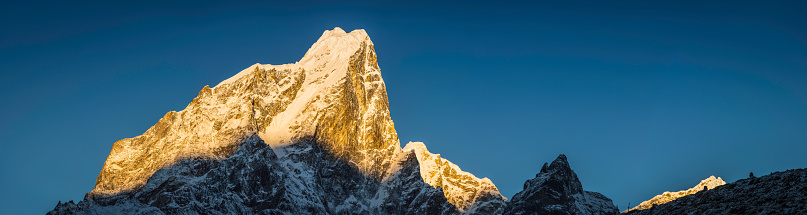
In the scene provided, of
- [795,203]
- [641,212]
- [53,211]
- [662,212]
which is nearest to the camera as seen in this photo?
[795,203]

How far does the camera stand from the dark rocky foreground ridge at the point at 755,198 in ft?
214

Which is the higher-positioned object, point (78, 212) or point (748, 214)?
point (78, 212)

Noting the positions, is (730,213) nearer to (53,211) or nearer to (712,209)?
(712,209)

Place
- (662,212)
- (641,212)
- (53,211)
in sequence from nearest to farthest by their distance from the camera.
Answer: (662,212) < (641,212) < (53,211)

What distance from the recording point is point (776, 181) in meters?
70.9

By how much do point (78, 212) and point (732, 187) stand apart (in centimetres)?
16371

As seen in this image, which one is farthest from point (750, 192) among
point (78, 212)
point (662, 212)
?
point (78, 212)

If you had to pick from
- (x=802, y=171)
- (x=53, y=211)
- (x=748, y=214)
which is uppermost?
(x=53, y=211)

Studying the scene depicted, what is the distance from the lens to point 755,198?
2719 inches

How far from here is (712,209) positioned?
2773 inches

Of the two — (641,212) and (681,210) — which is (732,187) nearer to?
(681,210)

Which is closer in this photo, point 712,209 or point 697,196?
point 712,209

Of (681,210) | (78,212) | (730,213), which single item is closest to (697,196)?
(681,210)

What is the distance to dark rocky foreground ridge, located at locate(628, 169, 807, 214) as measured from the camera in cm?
6531
